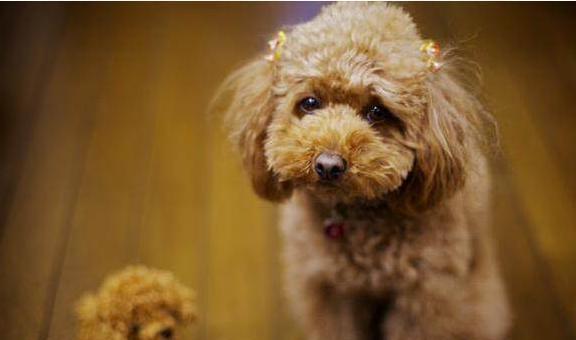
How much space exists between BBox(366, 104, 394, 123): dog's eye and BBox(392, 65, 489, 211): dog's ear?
0.16 feet

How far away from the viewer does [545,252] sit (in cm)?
122

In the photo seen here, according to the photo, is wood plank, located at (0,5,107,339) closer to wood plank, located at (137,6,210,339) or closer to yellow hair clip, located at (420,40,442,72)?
wood plank, located at (137,6,210,339)

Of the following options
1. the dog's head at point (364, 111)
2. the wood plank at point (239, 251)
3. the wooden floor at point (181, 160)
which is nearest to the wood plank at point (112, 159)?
the wooden floor at point (181, 160)

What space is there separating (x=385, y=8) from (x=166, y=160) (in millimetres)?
704

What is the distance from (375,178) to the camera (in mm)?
965

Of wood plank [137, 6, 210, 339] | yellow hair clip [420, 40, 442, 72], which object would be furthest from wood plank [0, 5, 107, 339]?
yellow hair clip [420, 40, 442, 72]

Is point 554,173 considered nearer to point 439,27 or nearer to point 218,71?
point 439,27

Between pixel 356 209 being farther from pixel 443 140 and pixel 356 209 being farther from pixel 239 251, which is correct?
pixel 239 251

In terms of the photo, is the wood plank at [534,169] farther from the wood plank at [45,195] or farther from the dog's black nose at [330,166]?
the wood plank at [45,195]

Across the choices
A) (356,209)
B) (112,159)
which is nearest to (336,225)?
(356,209)

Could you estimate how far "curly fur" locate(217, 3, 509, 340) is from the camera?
0.96 metres

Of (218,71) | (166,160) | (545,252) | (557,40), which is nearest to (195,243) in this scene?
(166,160)

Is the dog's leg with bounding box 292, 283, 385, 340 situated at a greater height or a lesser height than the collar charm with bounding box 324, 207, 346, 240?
lesser

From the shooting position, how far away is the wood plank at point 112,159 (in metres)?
1.34
